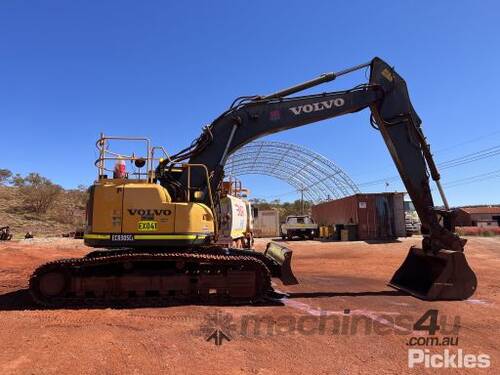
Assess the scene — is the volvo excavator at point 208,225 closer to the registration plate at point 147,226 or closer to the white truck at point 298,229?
the registration plate at point 147,226

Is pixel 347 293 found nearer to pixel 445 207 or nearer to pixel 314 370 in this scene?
pixel 445 207

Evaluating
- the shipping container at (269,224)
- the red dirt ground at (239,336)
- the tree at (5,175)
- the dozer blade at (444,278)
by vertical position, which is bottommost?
the red dirt ground at (239,336)

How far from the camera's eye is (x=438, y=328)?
279 inches

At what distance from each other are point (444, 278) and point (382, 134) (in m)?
3.87

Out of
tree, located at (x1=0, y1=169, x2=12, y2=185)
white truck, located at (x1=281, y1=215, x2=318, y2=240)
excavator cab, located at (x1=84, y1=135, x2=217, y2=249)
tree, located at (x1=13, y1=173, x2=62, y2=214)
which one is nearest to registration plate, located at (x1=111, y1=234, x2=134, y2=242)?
excavator cab, located at (x1=84, y1=135, x2=217, y2=249)

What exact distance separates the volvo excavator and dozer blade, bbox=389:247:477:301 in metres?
0.02

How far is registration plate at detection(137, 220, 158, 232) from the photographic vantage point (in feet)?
29.0

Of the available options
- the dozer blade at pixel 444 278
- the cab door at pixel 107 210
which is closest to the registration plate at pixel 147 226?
the cab door at pixel 107 210

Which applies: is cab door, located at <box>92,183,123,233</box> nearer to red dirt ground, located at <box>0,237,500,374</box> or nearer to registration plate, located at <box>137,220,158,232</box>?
registration plate, located at <box>137,220,158,232</box>

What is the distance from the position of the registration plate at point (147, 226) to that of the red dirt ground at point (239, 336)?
160 centimetres

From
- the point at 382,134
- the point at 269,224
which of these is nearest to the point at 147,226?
the point at 382,134

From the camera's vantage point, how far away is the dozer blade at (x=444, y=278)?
9.36m

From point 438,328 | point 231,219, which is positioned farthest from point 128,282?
point 438,328

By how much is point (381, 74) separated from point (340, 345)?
7336 millimetres
